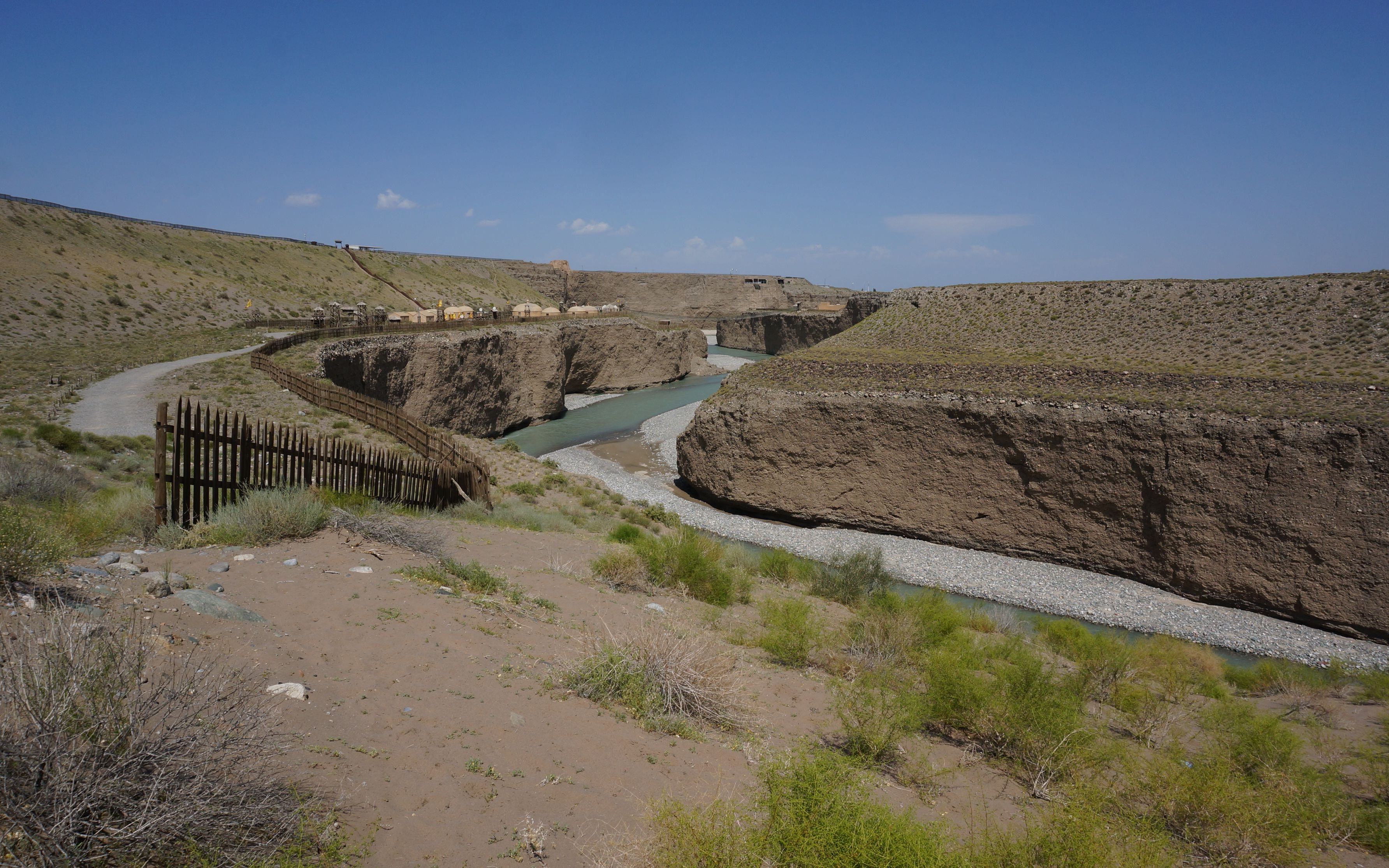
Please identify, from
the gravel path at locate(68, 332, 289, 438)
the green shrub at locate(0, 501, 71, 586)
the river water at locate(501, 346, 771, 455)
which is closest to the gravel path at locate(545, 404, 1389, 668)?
the river water at locate(501, 346, 771, 455)

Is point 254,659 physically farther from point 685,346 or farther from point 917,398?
point 685,346

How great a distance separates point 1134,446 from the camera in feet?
64.6

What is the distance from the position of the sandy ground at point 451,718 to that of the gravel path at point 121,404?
8637 mm

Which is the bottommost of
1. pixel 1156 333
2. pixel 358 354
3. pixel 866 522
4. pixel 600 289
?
pixel 866 522

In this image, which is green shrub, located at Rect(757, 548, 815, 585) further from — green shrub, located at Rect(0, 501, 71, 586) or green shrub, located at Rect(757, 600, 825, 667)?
green shrub, located at Rect(0, 501, 71, 586)

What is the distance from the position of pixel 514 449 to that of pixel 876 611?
18108 mm

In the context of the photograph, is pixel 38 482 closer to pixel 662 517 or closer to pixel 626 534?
pixel 626 534

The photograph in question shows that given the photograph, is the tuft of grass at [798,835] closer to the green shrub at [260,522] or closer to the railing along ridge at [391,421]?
the green shrub at [260,522]

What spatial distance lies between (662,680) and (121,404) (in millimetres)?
17561

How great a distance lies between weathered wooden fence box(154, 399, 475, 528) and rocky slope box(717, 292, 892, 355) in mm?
54273

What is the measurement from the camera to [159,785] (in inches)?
111

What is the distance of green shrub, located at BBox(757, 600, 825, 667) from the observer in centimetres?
816

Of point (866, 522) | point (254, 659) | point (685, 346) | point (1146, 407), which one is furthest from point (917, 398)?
point (685, 346)

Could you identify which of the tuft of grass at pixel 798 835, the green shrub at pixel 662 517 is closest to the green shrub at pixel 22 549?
the tuft of grass at pixel 798 835
